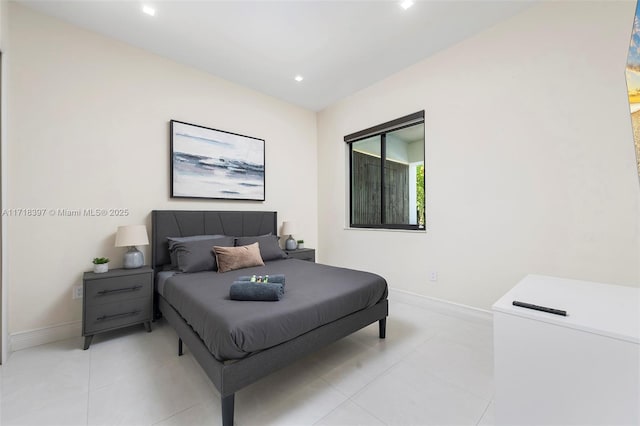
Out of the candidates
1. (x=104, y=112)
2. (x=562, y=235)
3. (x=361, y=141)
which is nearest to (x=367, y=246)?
(x=361, y=141)

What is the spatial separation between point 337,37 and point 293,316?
2625mm

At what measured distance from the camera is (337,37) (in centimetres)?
257

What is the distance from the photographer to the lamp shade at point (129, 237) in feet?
7.66

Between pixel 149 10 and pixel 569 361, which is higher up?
pixel 149 10

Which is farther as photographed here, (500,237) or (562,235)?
(500,237)

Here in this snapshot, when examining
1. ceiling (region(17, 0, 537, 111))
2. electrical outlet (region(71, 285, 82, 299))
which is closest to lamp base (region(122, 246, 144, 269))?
electrical outlet (region(71, 285, 82, 299))

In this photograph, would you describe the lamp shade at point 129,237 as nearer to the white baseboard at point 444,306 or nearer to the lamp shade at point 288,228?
the lamp shade at point 288,228

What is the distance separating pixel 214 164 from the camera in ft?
10.5

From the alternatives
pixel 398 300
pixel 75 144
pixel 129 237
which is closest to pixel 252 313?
pixel 129 237

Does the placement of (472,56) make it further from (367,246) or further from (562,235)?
(367,246)

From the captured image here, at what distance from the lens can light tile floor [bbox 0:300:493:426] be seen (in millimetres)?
1371

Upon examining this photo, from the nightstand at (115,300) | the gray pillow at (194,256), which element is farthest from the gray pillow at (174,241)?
the nightstand at (115,300)

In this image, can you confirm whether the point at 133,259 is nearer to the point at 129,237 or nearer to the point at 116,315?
the point at 129,237

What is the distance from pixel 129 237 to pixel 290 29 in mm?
2482
